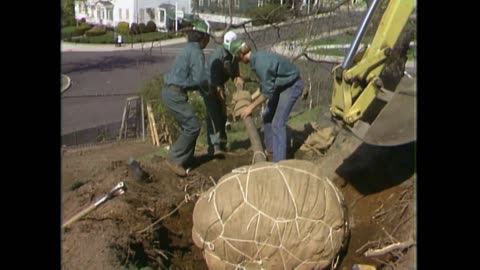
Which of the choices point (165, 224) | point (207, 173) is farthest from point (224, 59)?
point (165, 224)

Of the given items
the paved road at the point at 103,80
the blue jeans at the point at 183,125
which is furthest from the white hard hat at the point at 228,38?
the blue jeans at the point at 183,125

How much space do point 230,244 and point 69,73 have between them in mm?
1195

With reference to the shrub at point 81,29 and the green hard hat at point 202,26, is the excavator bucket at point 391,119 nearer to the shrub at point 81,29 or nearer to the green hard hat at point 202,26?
the green hard hat at point 202,26

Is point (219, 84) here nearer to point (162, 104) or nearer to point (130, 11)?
point (162, 104)

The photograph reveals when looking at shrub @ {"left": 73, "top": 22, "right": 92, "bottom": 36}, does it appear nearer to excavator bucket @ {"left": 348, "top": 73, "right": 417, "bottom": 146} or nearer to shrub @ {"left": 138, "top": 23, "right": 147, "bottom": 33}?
shrub @ {"left": 138, "top": 23, "right": 147, "bottom": 33}

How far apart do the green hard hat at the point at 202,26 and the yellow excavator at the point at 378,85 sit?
725mm

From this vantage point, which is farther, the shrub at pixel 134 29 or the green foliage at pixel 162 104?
the green foliage at pixel 162 104

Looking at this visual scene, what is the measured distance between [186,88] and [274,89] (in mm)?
474

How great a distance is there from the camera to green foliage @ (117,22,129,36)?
180 inches

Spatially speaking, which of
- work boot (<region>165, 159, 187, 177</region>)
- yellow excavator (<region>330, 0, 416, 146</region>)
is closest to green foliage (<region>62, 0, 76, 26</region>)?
work boot (<region>165, 159, 187, 177</region>)

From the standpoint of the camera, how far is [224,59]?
4742 mm

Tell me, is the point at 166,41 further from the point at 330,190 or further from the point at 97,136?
the point at 330,190

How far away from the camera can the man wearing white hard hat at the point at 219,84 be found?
4727mm

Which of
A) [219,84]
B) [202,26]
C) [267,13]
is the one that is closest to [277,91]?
[219,84]
